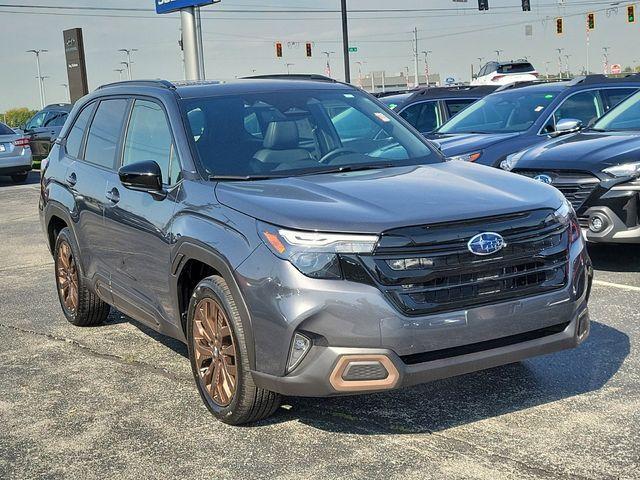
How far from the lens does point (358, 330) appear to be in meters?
3.84

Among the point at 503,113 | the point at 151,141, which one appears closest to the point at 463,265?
the point at 151,141

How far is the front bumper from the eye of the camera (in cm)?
384

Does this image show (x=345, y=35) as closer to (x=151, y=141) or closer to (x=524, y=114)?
(x=524, y=114)

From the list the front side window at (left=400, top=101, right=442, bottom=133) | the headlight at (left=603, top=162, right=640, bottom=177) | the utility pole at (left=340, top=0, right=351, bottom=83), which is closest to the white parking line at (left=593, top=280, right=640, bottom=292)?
the headlight at (left=603, top=162, right=640, bottom=177)

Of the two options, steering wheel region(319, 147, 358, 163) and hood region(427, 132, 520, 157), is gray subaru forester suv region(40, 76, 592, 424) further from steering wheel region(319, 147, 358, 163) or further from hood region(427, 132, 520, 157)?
hood region(427, 132, 520, 157)

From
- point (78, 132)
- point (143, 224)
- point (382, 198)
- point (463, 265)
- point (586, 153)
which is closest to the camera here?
point (463, 265)

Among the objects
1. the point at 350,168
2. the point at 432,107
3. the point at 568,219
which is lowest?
the point at 568,219

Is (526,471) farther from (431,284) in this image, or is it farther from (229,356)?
(229,356)

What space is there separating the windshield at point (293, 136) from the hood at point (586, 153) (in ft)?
8.69

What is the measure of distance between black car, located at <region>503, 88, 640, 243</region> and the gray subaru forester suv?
251cm

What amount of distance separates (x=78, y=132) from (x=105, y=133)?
61 cm

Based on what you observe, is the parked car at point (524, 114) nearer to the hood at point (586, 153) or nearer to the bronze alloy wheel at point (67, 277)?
the hood at point (586, 153)

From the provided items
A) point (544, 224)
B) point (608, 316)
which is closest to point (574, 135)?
point (608, 316)

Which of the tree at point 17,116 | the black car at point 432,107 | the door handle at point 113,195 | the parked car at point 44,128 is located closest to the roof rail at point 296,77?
the door handle at point 113,195
